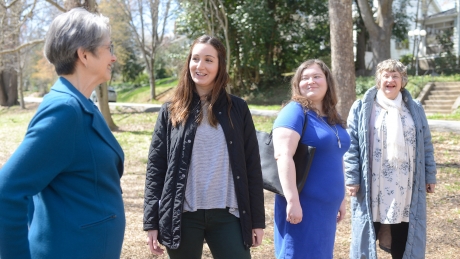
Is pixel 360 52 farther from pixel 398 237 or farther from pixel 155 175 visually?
pixel 155 175

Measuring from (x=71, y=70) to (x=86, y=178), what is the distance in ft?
1.49

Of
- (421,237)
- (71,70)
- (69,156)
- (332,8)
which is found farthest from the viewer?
(332,8)

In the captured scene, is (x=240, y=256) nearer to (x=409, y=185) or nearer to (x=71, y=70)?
(x=71, y=70)

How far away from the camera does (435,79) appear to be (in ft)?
72.4

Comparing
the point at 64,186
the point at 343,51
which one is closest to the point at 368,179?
the point at 64,186

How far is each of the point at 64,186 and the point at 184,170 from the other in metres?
0.99

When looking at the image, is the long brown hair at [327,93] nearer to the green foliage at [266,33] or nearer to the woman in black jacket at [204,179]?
the woman in black jacket at [204,179]

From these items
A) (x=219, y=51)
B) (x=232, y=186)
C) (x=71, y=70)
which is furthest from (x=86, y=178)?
(x=219, y=51)

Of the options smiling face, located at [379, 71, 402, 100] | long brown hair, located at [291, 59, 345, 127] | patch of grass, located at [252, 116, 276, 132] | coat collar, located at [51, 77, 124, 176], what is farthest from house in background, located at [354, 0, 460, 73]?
coat collar, located at [51, 77, 124, 176]

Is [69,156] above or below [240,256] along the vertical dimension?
above

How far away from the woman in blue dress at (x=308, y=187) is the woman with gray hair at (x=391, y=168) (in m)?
0.84

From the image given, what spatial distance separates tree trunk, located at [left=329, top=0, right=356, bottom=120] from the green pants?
5956 millimetres

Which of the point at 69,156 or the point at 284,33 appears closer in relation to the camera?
the point at 69,156

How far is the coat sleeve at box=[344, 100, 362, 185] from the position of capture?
425 centimetres
